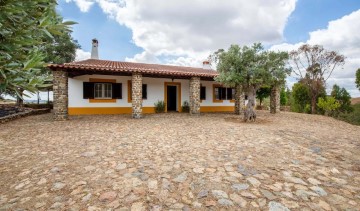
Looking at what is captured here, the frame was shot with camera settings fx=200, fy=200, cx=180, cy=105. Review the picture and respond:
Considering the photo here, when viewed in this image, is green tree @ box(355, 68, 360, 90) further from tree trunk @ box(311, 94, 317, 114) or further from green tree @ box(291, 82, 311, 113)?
green tree @ box(291, 82, 311, 113)

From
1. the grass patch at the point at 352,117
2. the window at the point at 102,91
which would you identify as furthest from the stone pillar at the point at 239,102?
the grass patch at the point at 352,117

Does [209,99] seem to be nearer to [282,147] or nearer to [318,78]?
[318,78]

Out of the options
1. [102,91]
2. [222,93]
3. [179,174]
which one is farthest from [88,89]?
[179,174]

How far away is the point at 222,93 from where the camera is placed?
702 inches

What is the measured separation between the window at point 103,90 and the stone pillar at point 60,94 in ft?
9.95

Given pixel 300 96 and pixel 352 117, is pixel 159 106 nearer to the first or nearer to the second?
pixel 300 96

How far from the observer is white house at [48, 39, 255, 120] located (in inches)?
422

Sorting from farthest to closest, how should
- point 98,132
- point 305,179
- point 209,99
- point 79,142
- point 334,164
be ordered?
1. point 209,99
2. point 98,132
3. point 79,142
4. point 334,164
5. point 305,179

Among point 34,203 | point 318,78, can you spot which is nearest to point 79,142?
point 34,203

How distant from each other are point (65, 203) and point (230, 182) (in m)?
2.54

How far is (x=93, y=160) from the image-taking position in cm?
448

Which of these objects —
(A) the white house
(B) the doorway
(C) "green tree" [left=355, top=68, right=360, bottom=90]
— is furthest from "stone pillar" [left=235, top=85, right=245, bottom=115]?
(C) "green tree" [left=355, top=68, right=360, bottom=90]

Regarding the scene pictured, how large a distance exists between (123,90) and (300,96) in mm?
16829

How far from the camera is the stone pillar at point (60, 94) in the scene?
10.5 metres
